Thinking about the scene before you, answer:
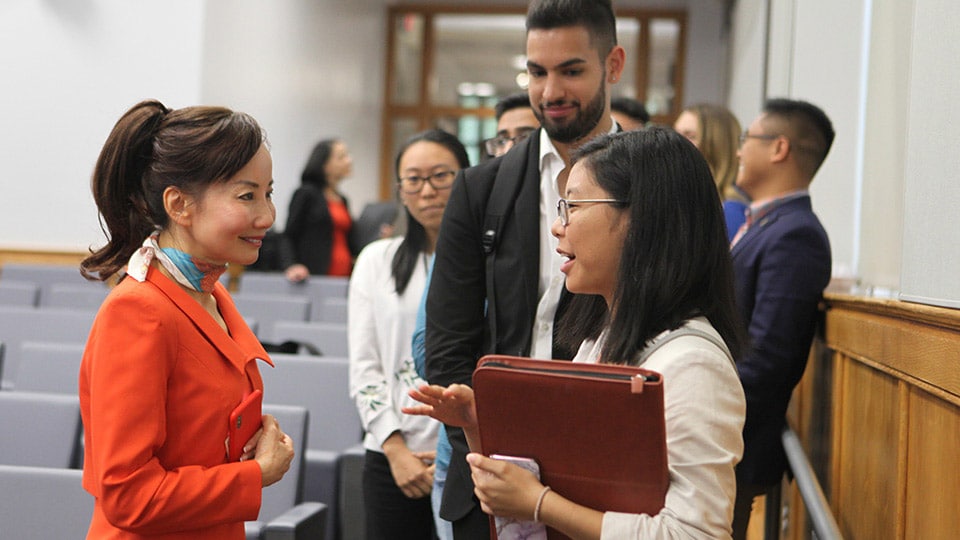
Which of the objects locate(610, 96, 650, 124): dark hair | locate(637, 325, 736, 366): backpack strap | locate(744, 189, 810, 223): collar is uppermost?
locate(610, 96, 650, 124): dark hair

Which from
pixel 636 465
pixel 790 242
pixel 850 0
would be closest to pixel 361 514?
pixel 790 242

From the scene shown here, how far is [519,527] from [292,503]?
139cm

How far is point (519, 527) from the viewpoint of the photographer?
61.5 inches

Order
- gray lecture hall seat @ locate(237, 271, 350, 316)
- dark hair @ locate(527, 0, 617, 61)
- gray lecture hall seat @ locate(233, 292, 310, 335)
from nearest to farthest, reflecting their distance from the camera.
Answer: dark hair @ locate(527, 0, 617, 61), gray lecture hall seat @ locate(233, 292, 310, 335), gray lecture hall seat @ locate(237, 271, 350, 316)

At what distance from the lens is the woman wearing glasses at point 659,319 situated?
4.74 ft

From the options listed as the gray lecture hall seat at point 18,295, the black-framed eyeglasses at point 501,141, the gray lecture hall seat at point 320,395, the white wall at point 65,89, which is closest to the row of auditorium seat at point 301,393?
the gray lecture hall seat at point 320,395

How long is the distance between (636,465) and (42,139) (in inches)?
328

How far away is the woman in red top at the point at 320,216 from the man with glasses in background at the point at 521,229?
19.1 ft

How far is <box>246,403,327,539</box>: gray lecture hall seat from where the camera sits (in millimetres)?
2549

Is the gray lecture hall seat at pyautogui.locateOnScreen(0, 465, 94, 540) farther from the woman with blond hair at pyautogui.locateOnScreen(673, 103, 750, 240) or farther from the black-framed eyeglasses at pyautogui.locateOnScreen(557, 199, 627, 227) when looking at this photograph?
the woman with blond hair at pyautogui.locateOnScreen(673, 103, 750, 240)

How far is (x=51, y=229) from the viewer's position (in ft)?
28.8

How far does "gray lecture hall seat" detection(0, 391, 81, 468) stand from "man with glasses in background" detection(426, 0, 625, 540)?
1322 millimetres

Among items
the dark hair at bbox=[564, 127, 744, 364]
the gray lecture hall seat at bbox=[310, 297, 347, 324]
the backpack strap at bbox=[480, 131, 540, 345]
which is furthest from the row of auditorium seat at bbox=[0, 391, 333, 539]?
the gray lecture hall seat at bbox=[310, 297, 347, 324]

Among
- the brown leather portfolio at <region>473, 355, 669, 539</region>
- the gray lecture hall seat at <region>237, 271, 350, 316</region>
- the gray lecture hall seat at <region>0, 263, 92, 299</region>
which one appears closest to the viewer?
the brown leather portfolio at <region>473, 355, 669, 539</region>
